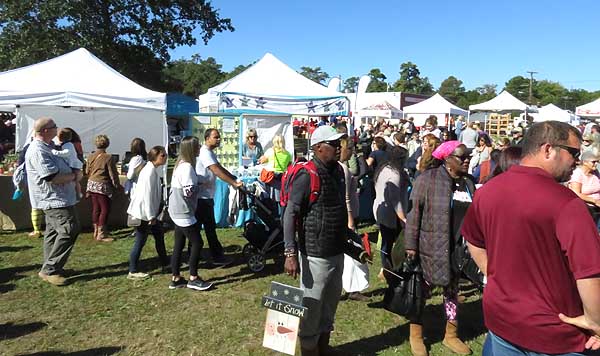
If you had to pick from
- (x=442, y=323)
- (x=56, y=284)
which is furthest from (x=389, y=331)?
(x=56, y=284)

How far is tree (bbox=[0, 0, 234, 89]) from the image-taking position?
20.8 metres

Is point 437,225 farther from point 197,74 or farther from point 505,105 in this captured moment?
point 197,74

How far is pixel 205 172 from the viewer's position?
5500 mm

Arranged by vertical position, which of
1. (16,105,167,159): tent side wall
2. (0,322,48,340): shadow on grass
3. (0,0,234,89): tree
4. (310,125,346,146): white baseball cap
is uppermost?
(0,0,234,89): tree

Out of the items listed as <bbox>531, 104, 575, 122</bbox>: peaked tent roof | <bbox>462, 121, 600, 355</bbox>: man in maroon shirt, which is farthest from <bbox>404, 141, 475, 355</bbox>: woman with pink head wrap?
<bbox>531, 104, 575, 122</bbox>: peaked tent roof

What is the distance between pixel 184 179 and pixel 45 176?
1.44 metres

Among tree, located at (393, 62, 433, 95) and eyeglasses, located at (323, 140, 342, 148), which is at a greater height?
tree, located at (393, 62, 433, 95)

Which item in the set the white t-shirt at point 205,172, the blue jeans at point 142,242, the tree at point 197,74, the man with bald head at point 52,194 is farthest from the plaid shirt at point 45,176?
the tree at point 197,74

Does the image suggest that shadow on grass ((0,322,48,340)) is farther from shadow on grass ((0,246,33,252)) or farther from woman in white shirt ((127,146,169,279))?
shadow on grass ((0,246,33,252))

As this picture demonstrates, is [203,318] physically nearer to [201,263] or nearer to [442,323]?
[201,263]

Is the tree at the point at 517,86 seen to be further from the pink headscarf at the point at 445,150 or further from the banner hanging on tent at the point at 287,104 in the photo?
the pink headscarf at the point at 445,150

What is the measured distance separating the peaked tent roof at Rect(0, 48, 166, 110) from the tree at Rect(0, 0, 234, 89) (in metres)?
13.9

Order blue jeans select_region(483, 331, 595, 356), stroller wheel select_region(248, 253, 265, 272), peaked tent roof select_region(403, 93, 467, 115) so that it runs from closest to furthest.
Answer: blue jeans select_region(483, 331, 595, 356) → stroller wheel select_region(248, 253, 265, 272) → peaked tent roof select_region(403, 93, 467, 115)

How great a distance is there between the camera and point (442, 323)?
4.44 m
